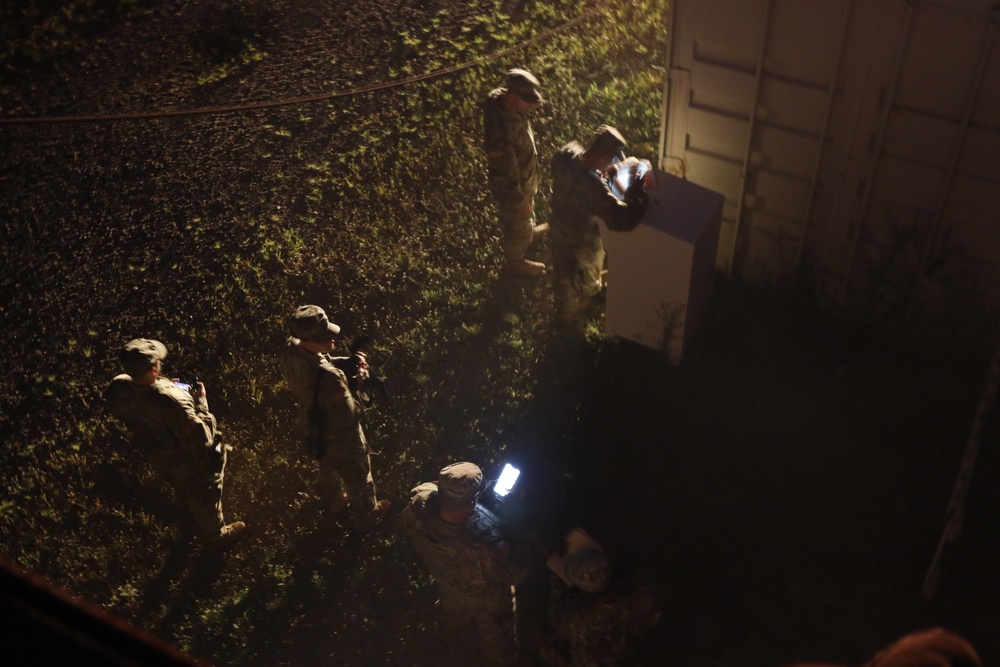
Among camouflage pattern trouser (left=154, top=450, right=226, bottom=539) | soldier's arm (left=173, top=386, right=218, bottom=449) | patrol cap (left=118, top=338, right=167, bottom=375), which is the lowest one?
camouflage pattern trouser (left=154, top=450, right=226, bottom=539)

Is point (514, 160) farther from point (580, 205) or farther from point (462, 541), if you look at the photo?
point (462, 541)

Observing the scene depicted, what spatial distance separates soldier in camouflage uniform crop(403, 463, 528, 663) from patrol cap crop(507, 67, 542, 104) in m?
3.03

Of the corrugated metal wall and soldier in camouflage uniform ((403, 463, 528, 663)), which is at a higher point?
the corrugated metal wall

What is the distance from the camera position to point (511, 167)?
732 cm

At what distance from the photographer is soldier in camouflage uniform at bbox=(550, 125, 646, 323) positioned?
6344 millimetres

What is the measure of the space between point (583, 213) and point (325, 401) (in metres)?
2.30

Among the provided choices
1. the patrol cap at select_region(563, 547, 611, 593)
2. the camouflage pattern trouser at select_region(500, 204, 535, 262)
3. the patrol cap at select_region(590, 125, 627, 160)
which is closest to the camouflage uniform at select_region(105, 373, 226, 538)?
the patrol cap at select_region(563, 547, 611, 593)

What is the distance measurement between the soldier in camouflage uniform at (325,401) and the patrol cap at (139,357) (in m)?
0.76

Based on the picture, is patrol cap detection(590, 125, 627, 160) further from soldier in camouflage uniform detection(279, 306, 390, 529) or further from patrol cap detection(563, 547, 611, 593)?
patrol cap detection(563, 547, 611, 593)

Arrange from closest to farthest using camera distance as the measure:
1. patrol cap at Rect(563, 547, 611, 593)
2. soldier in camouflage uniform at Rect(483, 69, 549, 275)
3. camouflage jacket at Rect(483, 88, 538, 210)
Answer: patrol cap at Rect(563, 547, 611, 593)
soldier in camouflage uniform at Rect(483, 69, 549, 275)
camouflage jacket at Rect(483, 88, 538, 210)

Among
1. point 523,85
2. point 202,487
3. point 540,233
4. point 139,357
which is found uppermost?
point 523,85

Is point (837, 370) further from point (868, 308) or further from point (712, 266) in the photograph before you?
point (712, 266)

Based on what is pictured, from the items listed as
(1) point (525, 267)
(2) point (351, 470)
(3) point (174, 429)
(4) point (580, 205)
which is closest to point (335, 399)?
(2) point (351, 470)

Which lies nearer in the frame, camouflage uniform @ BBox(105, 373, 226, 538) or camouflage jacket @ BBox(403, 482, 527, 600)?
camouflage jacket @ BBox(403, 482, 527, 600)
